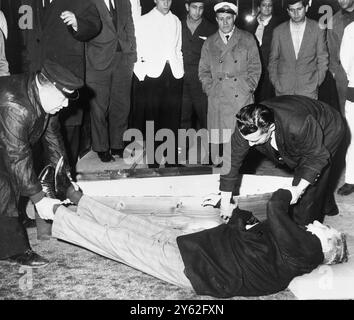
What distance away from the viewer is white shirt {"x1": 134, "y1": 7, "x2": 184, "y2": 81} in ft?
17.4

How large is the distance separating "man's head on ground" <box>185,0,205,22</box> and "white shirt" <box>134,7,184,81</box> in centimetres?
17

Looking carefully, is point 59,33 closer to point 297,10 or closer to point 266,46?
point 266,46

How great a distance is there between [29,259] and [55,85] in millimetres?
1259

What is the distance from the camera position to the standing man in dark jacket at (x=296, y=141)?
10.4ft

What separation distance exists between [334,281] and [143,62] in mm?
3311

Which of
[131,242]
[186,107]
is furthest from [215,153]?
[131,242]

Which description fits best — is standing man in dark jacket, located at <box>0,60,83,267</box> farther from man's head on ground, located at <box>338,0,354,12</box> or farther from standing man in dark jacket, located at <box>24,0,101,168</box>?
man's head on ground, located at <box>338,0,354,12</box>

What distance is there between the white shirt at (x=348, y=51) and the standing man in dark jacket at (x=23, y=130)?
118 inches

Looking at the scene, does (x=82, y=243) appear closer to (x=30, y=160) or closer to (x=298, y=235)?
(x=30, y=160)

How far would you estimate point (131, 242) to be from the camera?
3080mm

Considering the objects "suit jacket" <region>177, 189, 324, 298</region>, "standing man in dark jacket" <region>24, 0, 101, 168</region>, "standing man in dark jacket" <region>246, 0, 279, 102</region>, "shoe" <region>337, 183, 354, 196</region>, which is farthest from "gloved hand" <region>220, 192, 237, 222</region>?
"standing man in dark jacket" <region>246, 0, 279, 102</region>

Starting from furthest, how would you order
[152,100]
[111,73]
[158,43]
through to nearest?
[152,100] → [111,73] → [158,43]

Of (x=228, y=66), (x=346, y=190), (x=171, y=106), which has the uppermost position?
(x=228, y=66)
